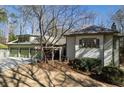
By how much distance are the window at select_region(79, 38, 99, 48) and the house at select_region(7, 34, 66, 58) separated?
866 mm

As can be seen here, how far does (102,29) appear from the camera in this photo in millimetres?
11281

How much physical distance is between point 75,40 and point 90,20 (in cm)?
132

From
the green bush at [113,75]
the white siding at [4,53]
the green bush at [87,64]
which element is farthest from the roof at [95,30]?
the white siding at [4,53]

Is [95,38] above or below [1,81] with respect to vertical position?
above

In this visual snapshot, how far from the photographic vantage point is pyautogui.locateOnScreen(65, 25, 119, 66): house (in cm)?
1111

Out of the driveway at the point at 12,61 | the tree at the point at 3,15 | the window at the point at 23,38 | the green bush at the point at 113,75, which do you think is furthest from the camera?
the window at the point at 23,38

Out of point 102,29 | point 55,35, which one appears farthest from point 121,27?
point 55,35

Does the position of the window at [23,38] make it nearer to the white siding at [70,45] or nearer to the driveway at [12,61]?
the driveway at [12,61]

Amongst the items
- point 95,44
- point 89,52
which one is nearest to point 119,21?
point 95,44

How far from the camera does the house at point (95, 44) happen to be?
11.1 m

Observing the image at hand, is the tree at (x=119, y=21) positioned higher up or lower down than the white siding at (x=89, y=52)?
higher up

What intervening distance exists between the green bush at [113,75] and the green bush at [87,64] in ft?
2.27

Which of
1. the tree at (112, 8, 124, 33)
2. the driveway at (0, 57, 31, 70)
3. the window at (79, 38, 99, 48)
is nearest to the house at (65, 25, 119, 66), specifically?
the window at (79, 38, 99, 48)
